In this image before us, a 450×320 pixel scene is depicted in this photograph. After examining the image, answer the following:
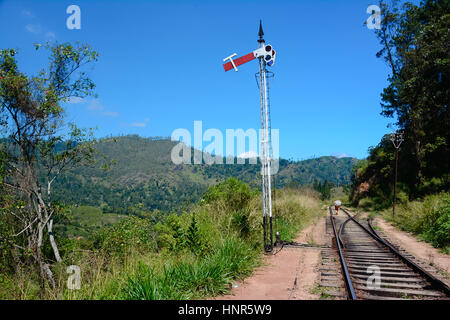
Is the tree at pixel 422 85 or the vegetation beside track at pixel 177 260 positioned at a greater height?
the tree at pixel 422 85

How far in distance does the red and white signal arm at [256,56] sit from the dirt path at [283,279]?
6.07m

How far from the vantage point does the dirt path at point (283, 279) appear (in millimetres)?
5473

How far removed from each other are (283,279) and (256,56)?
6.65 meters

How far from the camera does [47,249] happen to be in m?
13.1

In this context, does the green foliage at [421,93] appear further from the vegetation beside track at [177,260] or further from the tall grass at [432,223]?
the vegetation beside track at [177,260]

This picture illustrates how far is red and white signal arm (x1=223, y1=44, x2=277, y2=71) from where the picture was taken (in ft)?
29.1

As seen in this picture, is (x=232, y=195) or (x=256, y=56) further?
(x=232, y=195)

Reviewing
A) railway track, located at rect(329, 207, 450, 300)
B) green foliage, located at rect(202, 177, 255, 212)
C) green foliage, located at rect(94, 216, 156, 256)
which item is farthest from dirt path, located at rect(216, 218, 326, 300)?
green foliage, located at rect(94, 216, 156, 256)

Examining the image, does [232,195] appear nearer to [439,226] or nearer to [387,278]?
[387,278]

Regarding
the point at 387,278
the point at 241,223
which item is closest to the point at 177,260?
the point at 241,223

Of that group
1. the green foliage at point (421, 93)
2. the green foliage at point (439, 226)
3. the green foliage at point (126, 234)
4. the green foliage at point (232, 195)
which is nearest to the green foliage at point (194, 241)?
the green foliage at point (232, 195)

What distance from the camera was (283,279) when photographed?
6.58 metres
